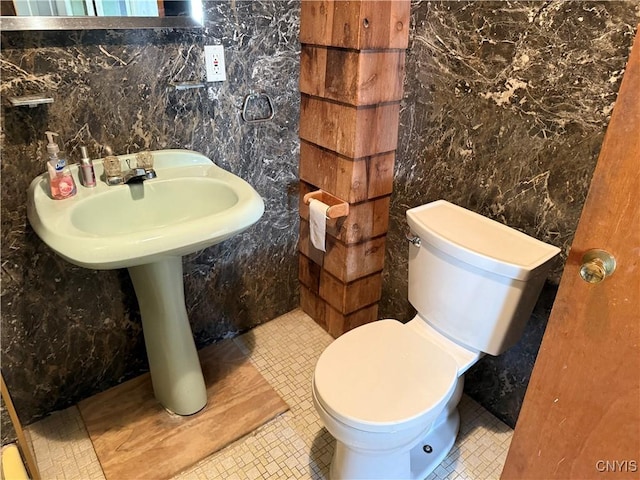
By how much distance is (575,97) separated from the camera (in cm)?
123

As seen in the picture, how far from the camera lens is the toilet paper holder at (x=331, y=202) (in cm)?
175

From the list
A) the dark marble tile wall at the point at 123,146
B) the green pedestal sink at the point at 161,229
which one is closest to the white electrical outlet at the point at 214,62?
the dark marble tile wall at the point at 123,146

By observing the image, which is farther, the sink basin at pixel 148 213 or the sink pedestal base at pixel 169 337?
the sink pedestal base at pixel 169 337

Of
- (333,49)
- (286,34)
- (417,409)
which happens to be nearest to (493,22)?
(333,49)

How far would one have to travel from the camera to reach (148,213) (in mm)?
1485

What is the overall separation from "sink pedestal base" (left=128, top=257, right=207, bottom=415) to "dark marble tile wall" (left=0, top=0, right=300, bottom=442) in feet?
0.67

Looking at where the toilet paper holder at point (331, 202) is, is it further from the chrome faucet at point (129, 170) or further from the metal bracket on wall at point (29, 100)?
the metal bracket on wall at point (29, 100)

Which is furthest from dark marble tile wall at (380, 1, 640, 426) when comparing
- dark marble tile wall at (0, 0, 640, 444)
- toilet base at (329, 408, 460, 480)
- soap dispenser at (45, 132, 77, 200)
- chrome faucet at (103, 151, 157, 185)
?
soap dispenser at (45, 132, 77, 200)

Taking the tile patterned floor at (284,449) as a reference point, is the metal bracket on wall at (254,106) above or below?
above

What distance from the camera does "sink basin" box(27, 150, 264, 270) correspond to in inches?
43.6

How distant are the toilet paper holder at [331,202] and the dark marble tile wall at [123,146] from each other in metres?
0.15

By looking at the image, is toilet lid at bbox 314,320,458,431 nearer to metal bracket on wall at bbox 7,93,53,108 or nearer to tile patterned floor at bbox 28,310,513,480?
tile patterned floor at bbox 28,310,513,480

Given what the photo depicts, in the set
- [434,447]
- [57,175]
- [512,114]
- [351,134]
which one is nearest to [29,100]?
[57,175]

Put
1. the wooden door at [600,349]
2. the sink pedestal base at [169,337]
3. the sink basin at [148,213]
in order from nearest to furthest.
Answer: the wooden door at [600,349]
the sink basin at [148,213]
the sink pedestal base at [169,337]
